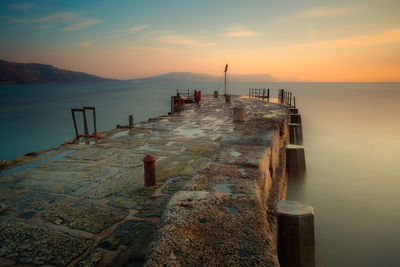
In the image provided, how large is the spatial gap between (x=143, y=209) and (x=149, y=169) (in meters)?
0.82

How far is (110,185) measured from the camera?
4.15 meters

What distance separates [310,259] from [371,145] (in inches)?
535

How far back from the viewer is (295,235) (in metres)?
2.93

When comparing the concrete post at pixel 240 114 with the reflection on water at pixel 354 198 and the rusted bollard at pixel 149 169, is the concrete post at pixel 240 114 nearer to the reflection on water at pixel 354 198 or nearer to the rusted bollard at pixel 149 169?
the reflection on water at pixel 354 198

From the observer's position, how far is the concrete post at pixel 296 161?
7.15 metres

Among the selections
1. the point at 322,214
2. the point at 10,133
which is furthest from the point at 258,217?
the point at 10,133

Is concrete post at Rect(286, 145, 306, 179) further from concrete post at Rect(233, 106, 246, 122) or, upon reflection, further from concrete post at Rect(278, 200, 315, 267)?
concrete post at Rect(278, 200, 315, 267)

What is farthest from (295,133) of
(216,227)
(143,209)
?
(216,227)

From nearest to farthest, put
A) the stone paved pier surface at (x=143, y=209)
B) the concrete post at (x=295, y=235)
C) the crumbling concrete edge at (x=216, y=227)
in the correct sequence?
1. the crumbling concrete edge at (x=216, y=227)
2. the stone paved pier surface at (x=143, y=209)
3. the concrete post at (x=295, y=235)

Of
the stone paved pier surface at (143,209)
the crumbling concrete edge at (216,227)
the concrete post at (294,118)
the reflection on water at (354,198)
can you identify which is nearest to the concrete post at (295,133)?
the reflection on water at (354,198)

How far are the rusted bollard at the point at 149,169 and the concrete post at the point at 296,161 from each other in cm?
461

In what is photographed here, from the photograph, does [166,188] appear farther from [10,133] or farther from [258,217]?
[10,133]

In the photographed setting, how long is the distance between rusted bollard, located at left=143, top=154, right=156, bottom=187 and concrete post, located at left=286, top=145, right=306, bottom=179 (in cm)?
461

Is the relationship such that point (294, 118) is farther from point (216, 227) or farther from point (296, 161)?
point (216, 227)
